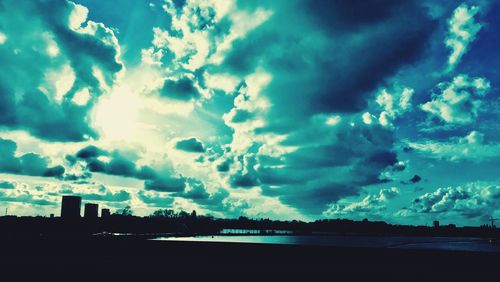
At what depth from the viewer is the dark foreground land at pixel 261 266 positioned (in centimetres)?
3853

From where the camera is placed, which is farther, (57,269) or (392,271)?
(392,271)

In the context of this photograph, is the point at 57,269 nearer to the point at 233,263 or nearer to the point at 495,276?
the point at 233,263

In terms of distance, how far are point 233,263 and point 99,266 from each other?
16.4m

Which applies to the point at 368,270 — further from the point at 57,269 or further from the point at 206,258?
Answer: the point at 57,269

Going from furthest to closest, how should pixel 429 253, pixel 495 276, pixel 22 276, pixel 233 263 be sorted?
pixel 429 253 < pixel 233 263 < pixel 495 276 < pixel 22 276

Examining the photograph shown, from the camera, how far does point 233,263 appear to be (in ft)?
167

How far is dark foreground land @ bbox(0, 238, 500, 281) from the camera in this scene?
3853cm

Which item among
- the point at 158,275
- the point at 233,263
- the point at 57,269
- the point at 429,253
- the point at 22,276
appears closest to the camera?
the point at 22,276

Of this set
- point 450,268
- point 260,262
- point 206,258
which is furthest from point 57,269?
point 450,268

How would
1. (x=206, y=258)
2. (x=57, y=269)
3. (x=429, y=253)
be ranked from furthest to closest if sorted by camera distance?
(x=429, y=253) < (x=206, y=258) < (x=57, y=269)

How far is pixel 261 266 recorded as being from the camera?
4828 cm

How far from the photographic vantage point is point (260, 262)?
52.2 m

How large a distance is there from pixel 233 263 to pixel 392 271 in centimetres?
1965

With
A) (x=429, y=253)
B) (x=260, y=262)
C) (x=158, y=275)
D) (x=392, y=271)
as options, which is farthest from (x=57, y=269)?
(x=429, y=253)
